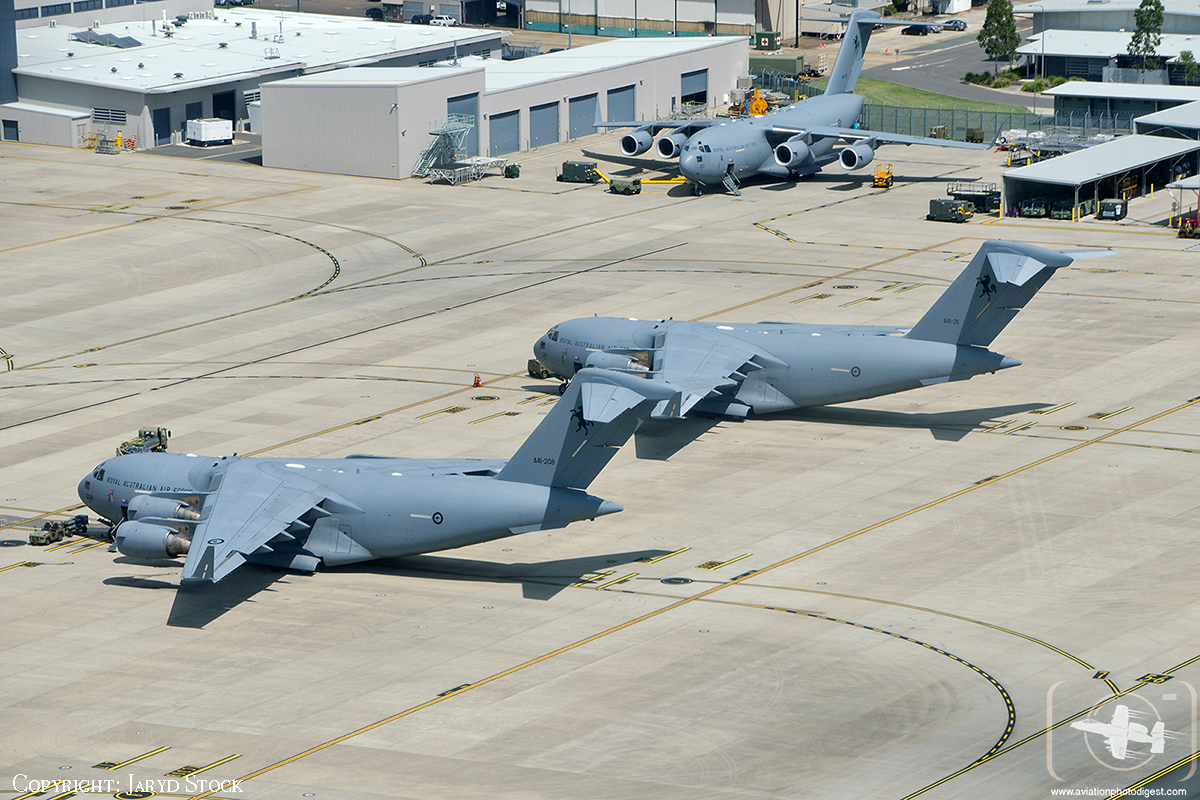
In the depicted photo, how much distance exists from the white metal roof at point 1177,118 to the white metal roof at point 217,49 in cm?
6086

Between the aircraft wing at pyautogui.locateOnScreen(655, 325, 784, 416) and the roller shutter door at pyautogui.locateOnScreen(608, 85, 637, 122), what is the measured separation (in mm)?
72635

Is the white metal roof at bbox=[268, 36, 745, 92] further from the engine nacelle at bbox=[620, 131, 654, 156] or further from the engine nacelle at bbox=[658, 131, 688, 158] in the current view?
the engine nacelle at bbox=[658, 131, 688, 158]

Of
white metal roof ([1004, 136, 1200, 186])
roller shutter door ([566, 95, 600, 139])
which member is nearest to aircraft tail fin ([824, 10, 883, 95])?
white metal roof ([1004, 136, 1200, 186])

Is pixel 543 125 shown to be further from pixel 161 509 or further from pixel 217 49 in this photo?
pixel 161 509

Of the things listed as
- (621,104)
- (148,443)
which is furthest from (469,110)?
(148,443)

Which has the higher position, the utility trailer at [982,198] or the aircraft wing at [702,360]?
the utility trailer at [982,198]

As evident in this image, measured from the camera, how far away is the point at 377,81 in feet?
404

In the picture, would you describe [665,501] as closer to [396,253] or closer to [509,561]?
[509,561]

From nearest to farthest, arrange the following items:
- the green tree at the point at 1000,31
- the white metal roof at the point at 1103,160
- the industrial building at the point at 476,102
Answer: the white metal roof at the point at 1103,160
the industrial building at the point at 476,102
the green tree at the point at 1000,31

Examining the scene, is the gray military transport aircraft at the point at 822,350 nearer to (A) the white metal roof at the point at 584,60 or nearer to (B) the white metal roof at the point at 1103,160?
(B) the white metal roof at the point at 1103,160

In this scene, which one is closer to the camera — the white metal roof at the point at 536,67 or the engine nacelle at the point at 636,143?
the engine nacelle at the point at 636,143

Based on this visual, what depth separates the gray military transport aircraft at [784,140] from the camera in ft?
379

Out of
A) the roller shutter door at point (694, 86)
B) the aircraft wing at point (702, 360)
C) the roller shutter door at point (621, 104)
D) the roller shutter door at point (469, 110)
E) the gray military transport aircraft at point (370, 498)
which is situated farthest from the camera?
the roller shutter door at point (694, 86)

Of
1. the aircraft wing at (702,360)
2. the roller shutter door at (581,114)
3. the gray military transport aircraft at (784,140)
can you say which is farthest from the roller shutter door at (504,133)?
the aircraft wing at (702,360)
